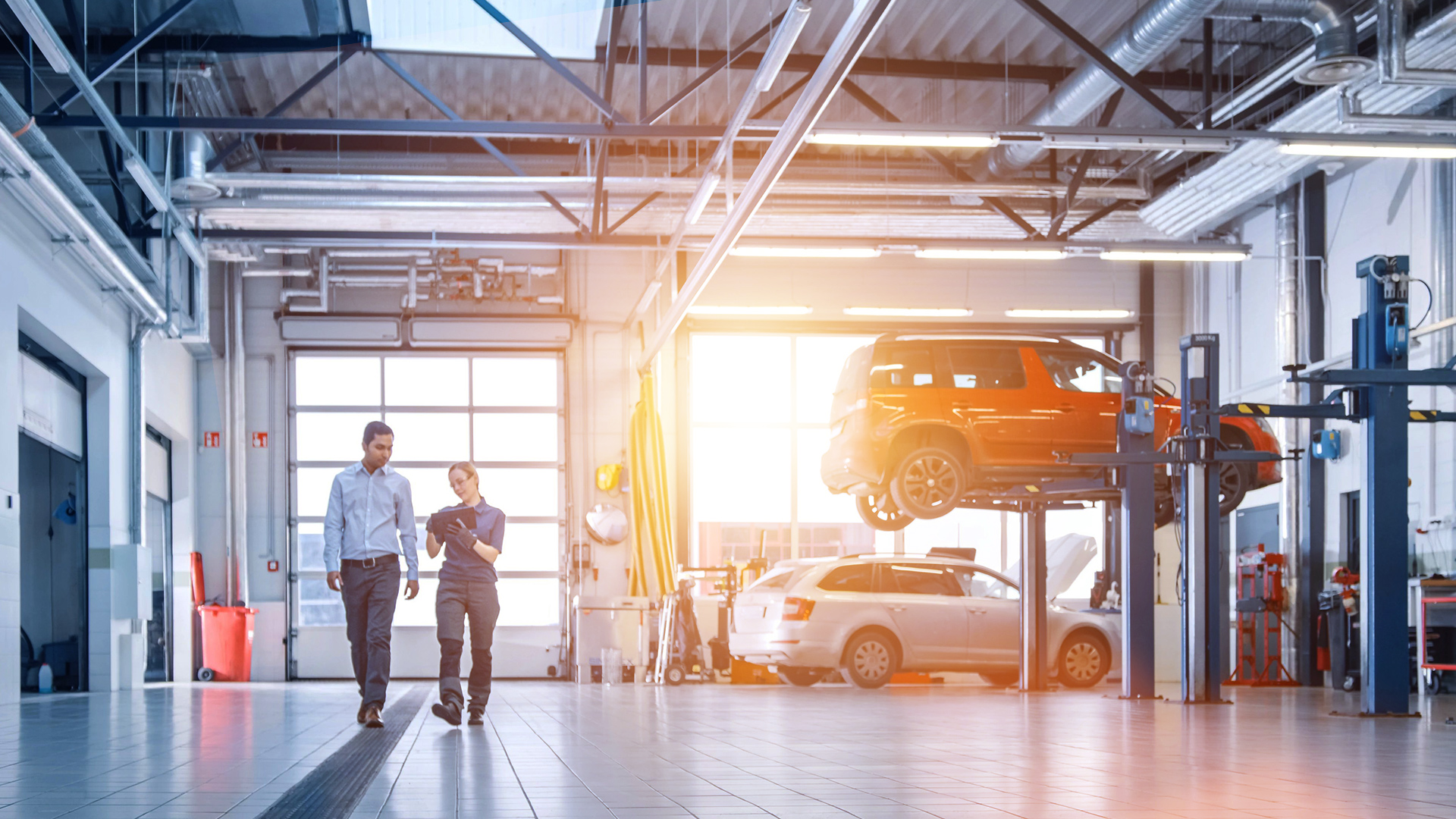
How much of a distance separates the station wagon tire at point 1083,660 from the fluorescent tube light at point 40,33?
1030 cm

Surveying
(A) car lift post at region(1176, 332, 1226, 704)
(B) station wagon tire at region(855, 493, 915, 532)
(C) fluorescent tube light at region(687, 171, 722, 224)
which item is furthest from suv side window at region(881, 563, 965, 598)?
(C) fluorescent tube light at region(687, 171, 722, 224)

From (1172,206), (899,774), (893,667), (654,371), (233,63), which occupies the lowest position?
(893,667)

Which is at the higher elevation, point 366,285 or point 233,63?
point 233,63

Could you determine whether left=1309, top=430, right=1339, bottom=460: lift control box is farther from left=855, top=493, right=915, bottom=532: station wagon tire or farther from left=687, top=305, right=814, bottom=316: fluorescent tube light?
left=687, top=305, right=814, bottom=316: fluorescent tube light

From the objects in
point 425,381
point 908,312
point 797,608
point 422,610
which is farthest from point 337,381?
point 797,608

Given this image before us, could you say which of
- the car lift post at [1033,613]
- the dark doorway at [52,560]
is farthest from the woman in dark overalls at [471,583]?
the dark doorway at [52,560]

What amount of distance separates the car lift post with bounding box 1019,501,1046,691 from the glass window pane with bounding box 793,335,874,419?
23.7 feet

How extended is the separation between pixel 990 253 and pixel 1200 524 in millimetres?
5225

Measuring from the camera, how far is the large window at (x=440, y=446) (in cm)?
1930

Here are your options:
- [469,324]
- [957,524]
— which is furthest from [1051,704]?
[469,324]

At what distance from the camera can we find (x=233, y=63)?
583 inches

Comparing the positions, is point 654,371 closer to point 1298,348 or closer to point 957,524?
point 957,524

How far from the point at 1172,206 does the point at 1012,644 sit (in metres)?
5.03

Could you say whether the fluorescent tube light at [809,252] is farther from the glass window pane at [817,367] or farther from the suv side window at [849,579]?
the glass window pane at [817,367]
